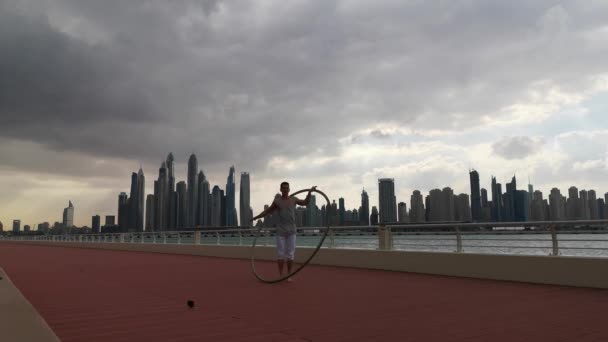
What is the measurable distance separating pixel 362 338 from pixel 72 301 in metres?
4.91

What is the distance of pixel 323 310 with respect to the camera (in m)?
6.55

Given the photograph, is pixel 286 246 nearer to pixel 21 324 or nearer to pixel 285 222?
pixel 285 222

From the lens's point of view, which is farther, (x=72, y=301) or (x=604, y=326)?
(x=72, y=301)

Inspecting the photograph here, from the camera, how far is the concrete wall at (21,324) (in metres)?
4.16

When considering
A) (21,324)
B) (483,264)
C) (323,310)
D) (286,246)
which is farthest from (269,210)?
(21,324)

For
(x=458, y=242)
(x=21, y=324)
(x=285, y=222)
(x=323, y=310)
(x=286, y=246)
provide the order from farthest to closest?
(x=458, y=242), (x=286, y=246), (x=285, y=222), (x=323, y=310), (x=21, y=324)

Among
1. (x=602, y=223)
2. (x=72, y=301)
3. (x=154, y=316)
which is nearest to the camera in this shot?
(x=154, y=316)

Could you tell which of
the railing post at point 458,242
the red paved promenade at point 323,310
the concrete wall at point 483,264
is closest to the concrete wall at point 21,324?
the red paved promenade at point 323,310

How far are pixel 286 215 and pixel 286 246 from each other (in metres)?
0.70

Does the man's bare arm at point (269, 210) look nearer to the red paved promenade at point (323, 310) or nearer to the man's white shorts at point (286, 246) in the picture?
the man's white shorts at point (286, 246)

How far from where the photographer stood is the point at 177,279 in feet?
36.7

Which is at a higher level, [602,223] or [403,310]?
[602,223]

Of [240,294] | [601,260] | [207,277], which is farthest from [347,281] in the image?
[601,260]

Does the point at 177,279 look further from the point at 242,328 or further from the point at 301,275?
the point at 242,328
